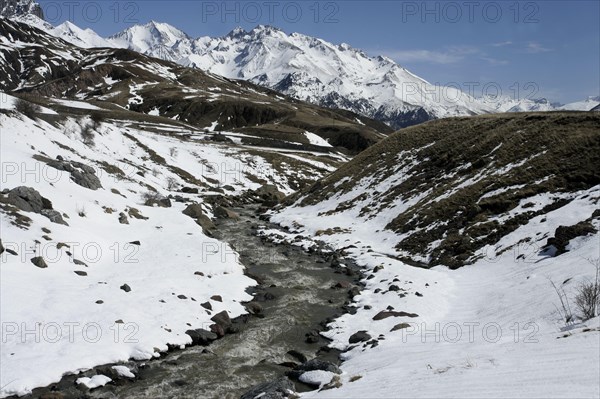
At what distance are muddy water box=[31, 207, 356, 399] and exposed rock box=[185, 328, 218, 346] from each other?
30 centimetres

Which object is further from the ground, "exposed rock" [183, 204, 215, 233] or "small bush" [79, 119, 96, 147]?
"small bush" [79, 119, 96, 147]

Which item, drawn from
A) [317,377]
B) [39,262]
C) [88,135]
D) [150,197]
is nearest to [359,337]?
[317,377]

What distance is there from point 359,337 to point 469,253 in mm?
12092

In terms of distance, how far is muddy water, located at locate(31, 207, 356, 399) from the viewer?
1292 cm

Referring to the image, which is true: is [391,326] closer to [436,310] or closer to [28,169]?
[436,310]

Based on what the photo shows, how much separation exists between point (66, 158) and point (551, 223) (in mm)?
36502

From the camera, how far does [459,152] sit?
4000 cm

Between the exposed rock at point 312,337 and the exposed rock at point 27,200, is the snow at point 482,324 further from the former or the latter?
the exposed rock at point 27,200

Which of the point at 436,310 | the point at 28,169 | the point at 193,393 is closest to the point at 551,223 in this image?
the point at 436,310

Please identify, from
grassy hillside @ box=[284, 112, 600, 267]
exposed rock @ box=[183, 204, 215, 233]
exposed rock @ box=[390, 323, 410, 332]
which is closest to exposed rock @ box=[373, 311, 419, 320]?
exposed rock @ box=[390, 323, 410, 332]

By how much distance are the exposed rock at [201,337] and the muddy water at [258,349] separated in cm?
30

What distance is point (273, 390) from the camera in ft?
38.9

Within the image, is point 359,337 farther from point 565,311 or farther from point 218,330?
point 565,311

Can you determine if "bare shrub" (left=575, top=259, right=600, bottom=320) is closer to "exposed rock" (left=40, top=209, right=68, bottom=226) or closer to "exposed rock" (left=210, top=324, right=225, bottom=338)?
"exposed rock" (left=210, top=324, right=225, bottom=338)
